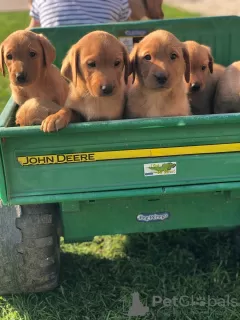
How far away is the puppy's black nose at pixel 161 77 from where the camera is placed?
3.24 m

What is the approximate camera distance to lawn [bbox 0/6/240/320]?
147 inches

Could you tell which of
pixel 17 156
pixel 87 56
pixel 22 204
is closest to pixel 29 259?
pixel 22 204

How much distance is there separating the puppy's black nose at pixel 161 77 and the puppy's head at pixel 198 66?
681mm

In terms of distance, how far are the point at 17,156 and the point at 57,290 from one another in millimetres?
1385

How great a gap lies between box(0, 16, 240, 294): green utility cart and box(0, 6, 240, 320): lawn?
1.31ft

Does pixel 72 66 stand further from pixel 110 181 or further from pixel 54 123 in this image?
pixel 110 181

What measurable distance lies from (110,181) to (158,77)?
72cm

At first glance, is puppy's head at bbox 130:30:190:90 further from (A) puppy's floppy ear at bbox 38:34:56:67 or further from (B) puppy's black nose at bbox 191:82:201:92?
(A) puppy's floppy ear at bbox 38:34:56:67

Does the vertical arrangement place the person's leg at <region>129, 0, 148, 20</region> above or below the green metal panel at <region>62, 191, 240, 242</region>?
above

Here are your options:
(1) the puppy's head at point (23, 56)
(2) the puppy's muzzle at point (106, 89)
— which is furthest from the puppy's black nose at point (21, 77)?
(2) the puppy's muzzle at point (106, 89)

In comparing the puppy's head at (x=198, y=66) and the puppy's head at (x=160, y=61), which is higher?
the puppy's head at (x=160, y=61)

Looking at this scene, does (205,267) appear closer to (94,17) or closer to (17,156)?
(17,156)

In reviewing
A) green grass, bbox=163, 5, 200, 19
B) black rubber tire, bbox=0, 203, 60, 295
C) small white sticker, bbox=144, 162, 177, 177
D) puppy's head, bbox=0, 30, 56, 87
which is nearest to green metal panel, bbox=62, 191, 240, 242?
black rubber tire, bbox=0, 203, 60, 295

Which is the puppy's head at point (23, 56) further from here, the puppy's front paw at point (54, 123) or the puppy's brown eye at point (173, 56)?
the puppy's brown eye at point (173, 56)
